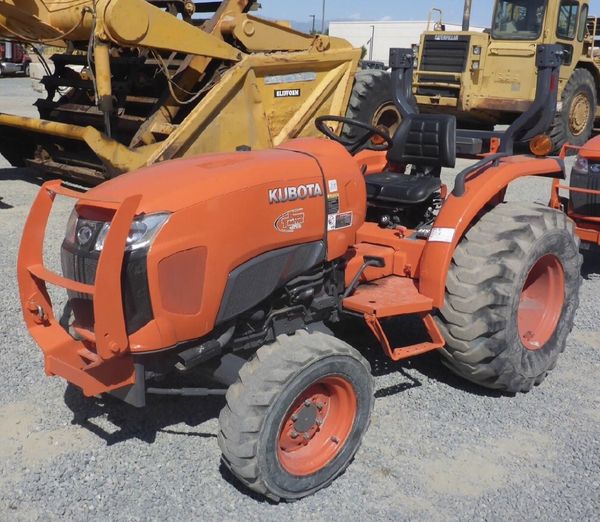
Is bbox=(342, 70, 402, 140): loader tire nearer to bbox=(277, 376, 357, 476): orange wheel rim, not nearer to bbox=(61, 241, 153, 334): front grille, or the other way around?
bbox=(277, 376, 357, 476): orange wheel rim

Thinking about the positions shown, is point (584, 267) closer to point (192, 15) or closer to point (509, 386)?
point (509, 386)

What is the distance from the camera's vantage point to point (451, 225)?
10.8 ft

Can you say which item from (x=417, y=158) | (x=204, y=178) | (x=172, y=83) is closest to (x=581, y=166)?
(x=417, y=158)

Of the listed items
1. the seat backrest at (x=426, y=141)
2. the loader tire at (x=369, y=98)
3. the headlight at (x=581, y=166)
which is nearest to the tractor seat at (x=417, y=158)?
the seat backrest at (x=426, y=141)

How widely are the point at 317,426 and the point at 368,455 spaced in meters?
0.34

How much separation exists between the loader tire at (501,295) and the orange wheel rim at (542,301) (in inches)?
0.5

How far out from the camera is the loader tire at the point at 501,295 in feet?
10.7

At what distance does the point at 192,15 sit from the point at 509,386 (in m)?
6.16

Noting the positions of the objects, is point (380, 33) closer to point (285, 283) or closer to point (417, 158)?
point (417, 158)

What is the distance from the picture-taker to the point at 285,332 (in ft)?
9.84

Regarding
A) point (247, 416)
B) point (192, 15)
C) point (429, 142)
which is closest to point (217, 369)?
point (247, 416)

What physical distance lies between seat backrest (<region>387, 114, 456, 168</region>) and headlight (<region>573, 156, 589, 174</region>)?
1.94 metres

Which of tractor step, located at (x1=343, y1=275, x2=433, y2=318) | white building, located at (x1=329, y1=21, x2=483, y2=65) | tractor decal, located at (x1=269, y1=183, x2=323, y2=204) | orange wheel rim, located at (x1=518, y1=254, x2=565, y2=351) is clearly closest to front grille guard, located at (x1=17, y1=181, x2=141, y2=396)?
tractor decal, located at (x1=269, y1=183, x2=323, y2=204)

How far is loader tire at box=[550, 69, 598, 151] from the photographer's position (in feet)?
39.2
